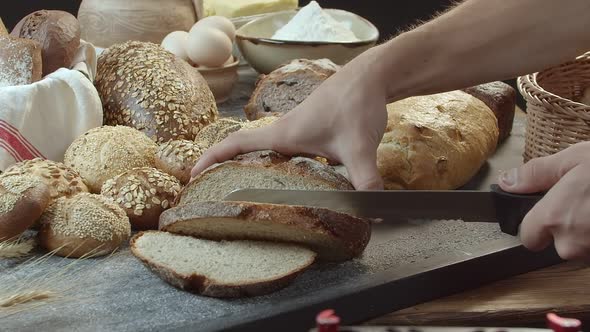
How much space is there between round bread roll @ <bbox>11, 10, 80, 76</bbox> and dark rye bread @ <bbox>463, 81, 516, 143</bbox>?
46.0 inches

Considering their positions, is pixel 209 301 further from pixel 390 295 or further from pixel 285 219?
pixel 390 295

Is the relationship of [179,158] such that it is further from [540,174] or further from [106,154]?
[540,174]

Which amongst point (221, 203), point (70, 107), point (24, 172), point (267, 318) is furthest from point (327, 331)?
point (70, 107)

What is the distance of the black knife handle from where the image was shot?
4.79ft

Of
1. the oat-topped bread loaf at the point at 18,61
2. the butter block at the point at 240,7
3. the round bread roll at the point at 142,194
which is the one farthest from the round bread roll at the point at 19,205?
the butter block at the point at 240,7

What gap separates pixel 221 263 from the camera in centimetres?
158

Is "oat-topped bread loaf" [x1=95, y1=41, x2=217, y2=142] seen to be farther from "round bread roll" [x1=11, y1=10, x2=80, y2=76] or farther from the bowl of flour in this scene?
the bowl of flour

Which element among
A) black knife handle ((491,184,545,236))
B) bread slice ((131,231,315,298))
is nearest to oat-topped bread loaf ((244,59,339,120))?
bread slice ((131,231,315,298))

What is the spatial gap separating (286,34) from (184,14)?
14.7 inches

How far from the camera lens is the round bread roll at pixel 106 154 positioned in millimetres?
1977

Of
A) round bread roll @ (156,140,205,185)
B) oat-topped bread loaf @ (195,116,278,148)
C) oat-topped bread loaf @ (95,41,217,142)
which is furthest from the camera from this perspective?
oat-topped bread loaf @ (95,41,217,142)

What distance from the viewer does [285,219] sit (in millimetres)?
1550

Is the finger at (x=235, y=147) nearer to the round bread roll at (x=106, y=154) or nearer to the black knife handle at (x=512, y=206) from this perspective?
the round bread roll at (x=106, y=154)

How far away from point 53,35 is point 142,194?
609 mm
